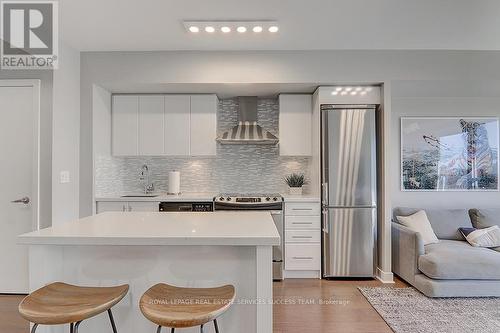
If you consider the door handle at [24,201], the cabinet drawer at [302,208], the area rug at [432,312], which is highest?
the door handle at [24,201]

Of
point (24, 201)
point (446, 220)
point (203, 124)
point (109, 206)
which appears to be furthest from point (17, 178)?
point (446, 220)

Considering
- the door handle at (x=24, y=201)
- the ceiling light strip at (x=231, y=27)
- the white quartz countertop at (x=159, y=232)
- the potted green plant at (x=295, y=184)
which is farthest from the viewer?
the potted green plant at (x=295, y=184)

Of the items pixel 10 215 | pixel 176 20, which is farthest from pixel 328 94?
pixel 10 215

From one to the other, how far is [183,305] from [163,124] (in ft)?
9.44

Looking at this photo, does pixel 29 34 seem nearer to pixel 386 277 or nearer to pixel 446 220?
pixel 386 277

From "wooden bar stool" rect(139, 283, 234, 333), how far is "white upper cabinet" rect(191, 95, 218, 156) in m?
2.47

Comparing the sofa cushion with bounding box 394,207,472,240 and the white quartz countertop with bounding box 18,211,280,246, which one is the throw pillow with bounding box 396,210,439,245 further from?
the white quartz countertop with bounding box 18,211,280,246

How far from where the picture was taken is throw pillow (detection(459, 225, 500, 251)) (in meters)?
3.35

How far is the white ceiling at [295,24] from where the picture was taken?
97.3 inches

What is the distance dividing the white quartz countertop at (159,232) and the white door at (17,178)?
1.58m

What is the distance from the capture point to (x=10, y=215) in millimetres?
3078

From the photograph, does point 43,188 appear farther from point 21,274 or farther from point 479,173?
point 479,173

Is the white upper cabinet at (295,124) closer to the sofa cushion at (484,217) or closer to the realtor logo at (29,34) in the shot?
the sofa cushion at (484,217)

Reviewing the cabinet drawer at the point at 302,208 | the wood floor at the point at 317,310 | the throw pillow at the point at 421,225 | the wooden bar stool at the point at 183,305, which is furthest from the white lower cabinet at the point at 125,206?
the throw pillow at the point at 421,225
